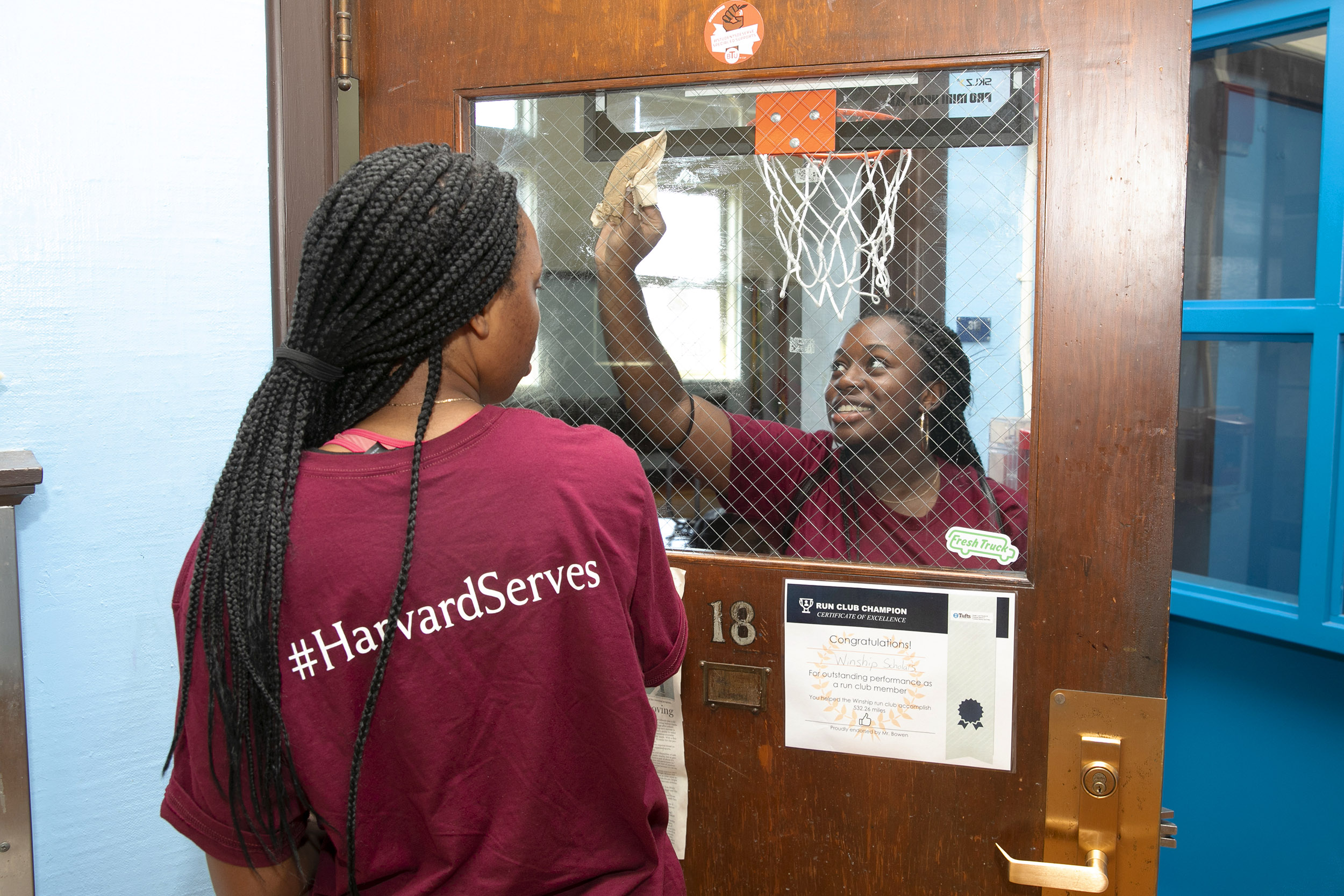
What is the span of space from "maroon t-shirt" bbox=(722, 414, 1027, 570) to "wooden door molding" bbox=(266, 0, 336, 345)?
0.70 metres

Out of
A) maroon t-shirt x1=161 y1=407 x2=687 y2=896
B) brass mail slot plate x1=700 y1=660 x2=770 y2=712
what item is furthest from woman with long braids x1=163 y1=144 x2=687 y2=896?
brass mail slot plate x1=700 y1=660 x2=770 y2=712

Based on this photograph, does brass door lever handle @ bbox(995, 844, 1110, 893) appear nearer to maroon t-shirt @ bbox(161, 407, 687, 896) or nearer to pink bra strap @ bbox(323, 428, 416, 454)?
maroon t-shirt @ bbox(161, 407, 687, 896)

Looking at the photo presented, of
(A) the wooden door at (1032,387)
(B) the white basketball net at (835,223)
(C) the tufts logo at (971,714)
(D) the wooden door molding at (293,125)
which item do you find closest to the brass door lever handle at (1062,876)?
(A) the wooden door at (1032,387)

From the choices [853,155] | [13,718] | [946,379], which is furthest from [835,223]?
[13,718]

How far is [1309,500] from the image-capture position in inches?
68.6

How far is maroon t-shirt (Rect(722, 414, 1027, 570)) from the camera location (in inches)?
46.3

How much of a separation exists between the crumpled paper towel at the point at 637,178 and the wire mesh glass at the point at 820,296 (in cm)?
1

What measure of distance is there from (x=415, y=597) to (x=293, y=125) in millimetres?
885

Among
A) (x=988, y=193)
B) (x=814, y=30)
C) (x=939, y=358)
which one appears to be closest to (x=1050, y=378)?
(x=939, y=358)

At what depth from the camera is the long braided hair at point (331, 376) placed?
0.73m

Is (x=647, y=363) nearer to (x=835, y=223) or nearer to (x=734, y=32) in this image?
(x=835, y=223)

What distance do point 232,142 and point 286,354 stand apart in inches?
26.2

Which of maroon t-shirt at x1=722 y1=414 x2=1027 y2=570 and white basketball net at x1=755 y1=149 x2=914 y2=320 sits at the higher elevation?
white basketball net at x1=755 y1=149 x2=914 y2=320

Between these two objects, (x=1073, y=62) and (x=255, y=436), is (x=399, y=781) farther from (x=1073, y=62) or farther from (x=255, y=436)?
(x=1073, y=62)
